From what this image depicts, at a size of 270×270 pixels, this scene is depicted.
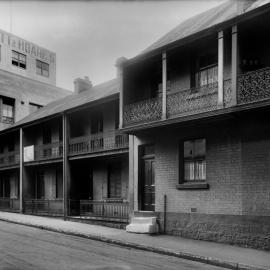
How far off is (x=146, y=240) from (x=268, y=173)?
4244mm

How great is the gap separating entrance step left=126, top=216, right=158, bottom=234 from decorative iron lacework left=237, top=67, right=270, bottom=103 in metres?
5.49

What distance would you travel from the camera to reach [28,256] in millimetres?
9609

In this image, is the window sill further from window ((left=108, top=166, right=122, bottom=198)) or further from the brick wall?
window ((left=108, top=166, right=122, bottom=198))

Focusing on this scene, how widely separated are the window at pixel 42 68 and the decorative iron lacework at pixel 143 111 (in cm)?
2806

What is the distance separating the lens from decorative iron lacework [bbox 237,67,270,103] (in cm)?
1087

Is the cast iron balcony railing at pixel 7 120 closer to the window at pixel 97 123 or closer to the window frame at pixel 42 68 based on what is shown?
the window frame at pixel 42 68

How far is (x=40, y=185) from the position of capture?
984 inches

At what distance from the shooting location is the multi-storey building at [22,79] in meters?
32.8

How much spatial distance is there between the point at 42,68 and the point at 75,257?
3450 cm

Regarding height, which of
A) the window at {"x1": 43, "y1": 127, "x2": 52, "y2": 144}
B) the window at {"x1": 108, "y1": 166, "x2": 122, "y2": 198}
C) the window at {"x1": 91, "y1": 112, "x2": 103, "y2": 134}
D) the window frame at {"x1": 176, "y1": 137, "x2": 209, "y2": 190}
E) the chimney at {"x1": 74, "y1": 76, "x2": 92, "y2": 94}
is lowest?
the window at {"x1": 108, "y1": 166, "x2": 122, "y2": 198}

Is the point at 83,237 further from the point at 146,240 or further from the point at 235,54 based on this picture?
the point at 235,54

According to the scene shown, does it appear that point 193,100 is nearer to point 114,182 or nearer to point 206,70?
point 206,70

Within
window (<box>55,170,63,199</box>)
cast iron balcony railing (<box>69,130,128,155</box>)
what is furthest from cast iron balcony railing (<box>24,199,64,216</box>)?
cast iron balcony railing (<box>69,130,128,155</box>)

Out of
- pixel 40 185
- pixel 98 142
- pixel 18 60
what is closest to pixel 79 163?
pixel 98 142
